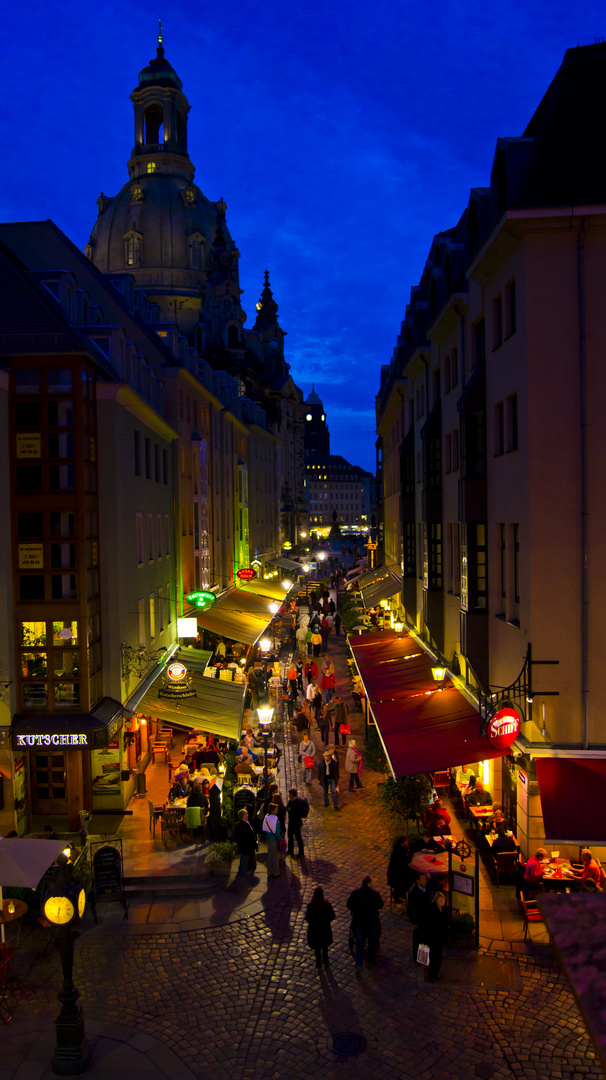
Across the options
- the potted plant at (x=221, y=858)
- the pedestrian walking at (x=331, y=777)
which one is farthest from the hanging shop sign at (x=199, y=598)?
the potted plant at (x=221, y=858)

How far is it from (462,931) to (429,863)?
5.07 ft

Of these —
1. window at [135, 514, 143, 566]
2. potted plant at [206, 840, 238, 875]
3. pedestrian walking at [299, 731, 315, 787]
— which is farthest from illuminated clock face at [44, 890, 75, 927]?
window at [135, 514, 143, 566]

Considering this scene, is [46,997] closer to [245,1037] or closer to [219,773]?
[245,1037]

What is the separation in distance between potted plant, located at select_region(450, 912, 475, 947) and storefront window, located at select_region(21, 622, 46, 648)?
1039 centimetres

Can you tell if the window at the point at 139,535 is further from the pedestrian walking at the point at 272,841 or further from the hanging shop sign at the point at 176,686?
the pedestrian walking at the point at 272,841

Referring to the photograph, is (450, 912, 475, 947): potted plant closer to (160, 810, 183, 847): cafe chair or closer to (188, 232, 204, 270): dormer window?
(160, 810, 183, 847): cafe chair

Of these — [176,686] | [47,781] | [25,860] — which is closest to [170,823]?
[47,781]

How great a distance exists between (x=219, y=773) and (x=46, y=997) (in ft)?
34.7

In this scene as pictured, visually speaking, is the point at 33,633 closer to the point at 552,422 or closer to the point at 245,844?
the point at 245,844

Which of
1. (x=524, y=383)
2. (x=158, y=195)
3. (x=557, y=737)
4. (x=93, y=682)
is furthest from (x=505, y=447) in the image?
(x=158, y=195)

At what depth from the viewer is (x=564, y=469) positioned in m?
15.0

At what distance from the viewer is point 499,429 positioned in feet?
57.4

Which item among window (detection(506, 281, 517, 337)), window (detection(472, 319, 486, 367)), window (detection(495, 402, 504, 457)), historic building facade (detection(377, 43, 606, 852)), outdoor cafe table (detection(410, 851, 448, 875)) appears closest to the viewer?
outdoor cafe table (detection(410, 851, 448, 875))

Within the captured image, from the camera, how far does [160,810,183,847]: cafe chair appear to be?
738 inches
